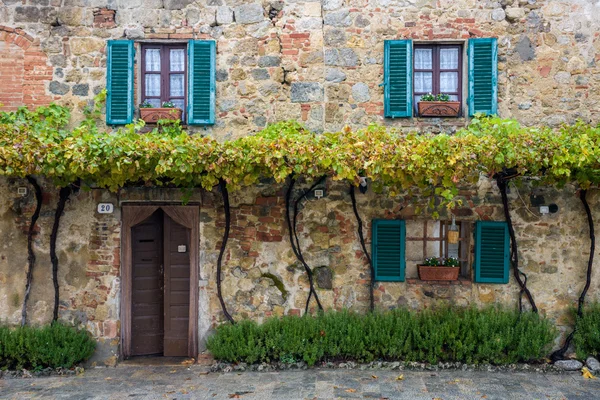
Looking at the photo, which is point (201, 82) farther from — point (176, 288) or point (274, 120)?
point (176, 288)

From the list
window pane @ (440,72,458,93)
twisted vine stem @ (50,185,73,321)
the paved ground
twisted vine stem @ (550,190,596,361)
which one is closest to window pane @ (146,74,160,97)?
twisted vine stem @ (50,185,73,321)

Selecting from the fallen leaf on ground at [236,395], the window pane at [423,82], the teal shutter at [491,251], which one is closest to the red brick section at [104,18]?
the window pane at [423,82]

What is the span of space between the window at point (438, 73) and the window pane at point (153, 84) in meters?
3.27

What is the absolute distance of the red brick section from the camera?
7.54 m

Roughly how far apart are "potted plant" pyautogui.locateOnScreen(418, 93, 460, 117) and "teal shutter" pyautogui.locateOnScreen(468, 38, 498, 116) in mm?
229

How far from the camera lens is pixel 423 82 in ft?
24.9

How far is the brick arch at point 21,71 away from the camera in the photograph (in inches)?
295

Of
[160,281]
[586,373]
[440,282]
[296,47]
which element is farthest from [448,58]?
[160,281]

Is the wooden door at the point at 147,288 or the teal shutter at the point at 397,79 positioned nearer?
the teal shutter at the point at 397,79

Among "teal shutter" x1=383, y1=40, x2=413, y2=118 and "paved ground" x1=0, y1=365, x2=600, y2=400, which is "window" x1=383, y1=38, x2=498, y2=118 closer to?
"teal shutter" x1=383, y1=40, x2=413, y2=118

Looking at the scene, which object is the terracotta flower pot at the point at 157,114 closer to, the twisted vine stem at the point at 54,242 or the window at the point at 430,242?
the twisted vine stem at the point at 54,242

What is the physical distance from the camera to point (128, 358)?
25.6ft

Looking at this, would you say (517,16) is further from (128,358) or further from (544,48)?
(128,358)

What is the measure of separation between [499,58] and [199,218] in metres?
4.79
